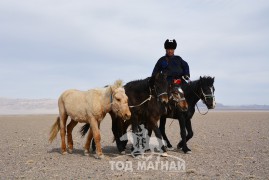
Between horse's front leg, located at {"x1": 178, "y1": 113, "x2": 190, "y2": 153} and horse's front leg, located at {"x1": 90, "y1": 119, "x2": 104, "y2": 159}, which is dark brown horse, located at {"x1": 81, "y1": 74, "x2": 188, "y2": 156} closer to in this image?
horse's front leg, located at {"x1": 178, "y1": 113, "x2": 190, "y2": 153}

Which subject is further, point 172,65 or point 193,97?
point 172,65

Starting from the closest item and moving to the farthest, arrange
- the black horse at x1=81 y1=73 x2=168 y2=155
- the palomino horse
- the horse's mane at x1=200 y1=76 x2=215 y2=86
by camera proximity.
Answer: the palomino horse
the black horse at x1=81 y1=73 x2=168 y2=155
the horse's mane at x1=200 y1=76 x2=215 y2=86

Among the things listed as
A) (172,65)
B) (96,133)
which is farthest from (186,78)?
(96,133)

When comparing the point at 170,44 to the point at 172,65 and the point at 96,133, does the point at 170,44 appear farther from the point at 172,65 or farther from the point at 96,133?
the point at 96,133

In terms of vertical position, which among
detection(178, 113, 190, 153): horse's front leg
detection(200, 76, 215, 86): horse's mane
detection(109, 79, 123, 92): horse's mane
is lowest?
detection(178, 113, 190, 153): horse's front leg

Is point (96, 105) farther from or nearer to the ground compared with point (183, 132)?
farther from the ground

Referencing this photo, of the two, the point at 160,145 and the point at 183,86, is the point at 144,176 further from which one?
the point at 183,86

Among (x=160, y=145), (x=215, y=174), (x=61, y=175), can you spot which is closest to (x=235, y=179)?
(x=215, y=174)

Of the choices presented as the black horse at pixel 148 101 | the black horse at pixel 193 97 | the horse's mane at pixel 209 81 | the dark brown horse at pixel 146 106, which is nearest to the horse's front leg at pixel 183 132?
the black horse at pixel 193 97

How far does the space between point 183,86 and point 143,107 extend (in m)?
1.97

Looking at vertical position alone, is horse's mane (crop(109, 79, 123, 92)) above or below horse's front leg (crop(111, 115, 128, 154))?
above

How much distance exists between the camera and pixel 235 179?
7.04 metres

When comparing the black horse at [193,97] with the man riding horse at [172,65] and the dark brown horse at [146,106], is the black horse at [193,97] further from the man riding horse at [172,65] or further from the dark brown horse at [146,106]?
the dark brown horse at [146,106]

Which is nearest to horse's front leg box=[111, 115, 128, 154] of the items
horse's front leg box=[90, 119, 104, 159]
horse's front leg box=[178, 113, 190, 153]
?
horse's front leg box=[90, 119, 104, 159]
